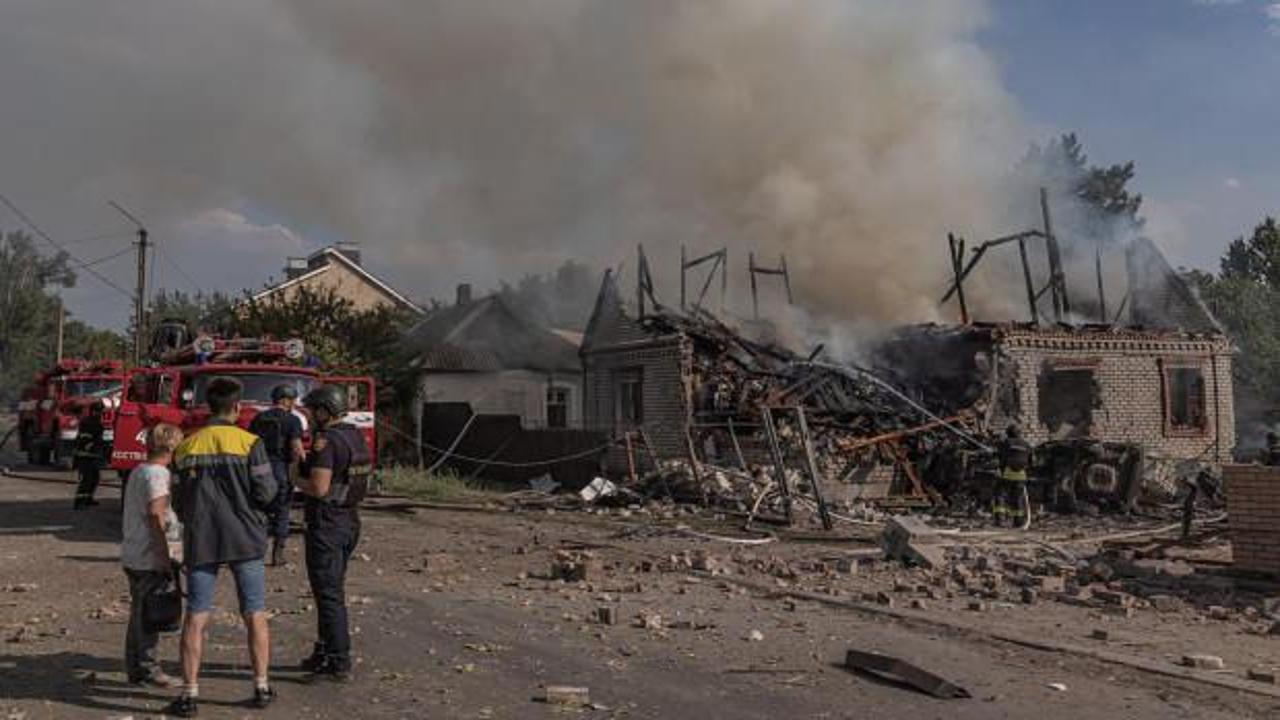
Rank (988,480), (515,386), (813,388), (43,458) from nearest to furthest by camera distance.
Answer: (988,480) → (813,388) → (43,458) → (515,386)

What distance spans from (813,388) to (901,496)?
7.01 feet

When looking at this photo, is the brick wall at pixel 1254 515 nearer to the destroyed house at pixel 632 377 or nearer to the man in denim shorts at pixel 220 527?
the man in denim shorts at pixel 220 527

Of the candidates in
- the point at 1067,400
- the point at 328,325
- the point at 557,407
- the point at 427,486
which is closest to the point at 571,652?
the point at 427,486

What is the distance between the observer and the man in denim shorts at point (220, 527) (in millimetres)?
4957

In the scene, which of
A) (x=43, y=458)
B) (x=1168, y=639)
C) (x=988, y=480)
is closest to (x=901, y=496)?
(x=988, y=480)

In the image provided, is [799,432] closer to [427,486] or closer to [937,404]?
[937,404]

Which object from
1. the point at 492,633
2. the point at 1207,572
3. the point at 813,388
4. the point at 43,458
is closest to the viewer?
the point at 492,633

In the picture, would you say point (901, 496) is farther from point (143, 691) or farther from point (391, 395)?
point (143, 691)

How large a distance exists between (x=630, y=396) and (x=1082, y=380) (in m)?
7.95

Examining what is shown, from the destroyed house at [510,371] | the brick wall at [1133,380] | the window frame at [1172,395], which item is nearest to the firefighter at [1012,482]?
the brick wall at [1133,380]

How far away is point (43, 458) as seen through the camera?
77.9ft

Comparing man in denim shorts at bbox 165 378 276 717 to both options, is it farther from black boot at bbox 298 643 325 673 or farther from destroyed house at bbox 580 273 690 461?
destroyed house at bbox 580 273 690 461

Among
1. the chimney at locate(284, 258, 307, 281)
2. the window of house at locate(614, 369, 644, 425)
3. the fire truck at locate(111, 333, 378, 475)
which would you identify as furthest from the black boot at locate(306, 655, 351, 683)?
the chimney at locate(284, 258, 307, 281)

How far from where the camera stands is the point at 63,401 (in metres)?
21.6
